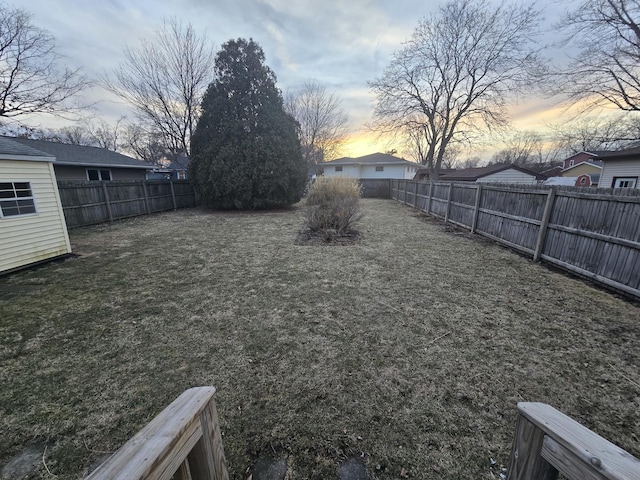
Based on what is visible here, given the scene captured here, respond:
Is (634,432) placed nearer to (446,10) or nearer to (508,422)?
(508,422)

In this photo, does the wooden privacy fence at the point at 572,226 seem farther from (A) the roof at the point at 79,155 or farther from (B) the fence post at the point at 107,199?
(A) the roof at the point at 79,155

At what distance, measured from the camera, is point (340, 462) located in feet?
5.22

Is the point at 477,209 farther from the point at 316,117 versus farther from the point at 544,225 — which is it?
the point at 316,117

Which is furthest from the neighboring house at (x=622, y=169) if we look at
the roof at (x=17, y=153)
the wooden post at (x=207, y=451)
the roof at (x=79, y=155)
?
the roof at (x=79, y=155)

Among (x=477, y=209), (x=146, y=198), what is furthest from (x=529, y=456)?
(x=146, y=198)

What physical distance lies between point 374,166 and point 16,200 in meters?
26.3

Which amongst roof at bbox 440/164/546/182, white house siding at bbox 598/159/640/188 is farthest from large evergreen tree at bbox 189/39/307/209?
roof at bbox 440/164/546/182

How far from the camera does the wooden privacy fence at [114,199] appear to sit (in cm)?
889

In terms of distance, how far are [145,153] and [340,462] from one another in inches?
1440

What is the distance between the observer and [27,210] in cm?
521

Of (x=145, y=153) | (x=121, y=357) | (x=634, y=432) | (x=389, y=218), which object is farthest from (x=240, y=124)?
(x=145, y=153)

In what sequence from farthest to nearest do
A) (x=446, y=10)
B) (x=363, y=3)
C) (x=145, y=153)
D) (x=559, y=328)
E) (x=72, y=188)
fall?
(x=145, y=153), (x=446, y=10), (x=72, y=188), (x=363, y=3), (x=559, y=328)

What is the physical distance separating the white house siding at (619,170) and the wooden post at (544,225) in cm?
1128

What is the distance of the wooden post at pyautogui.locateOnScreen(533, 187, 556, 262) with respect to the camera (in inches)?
187
